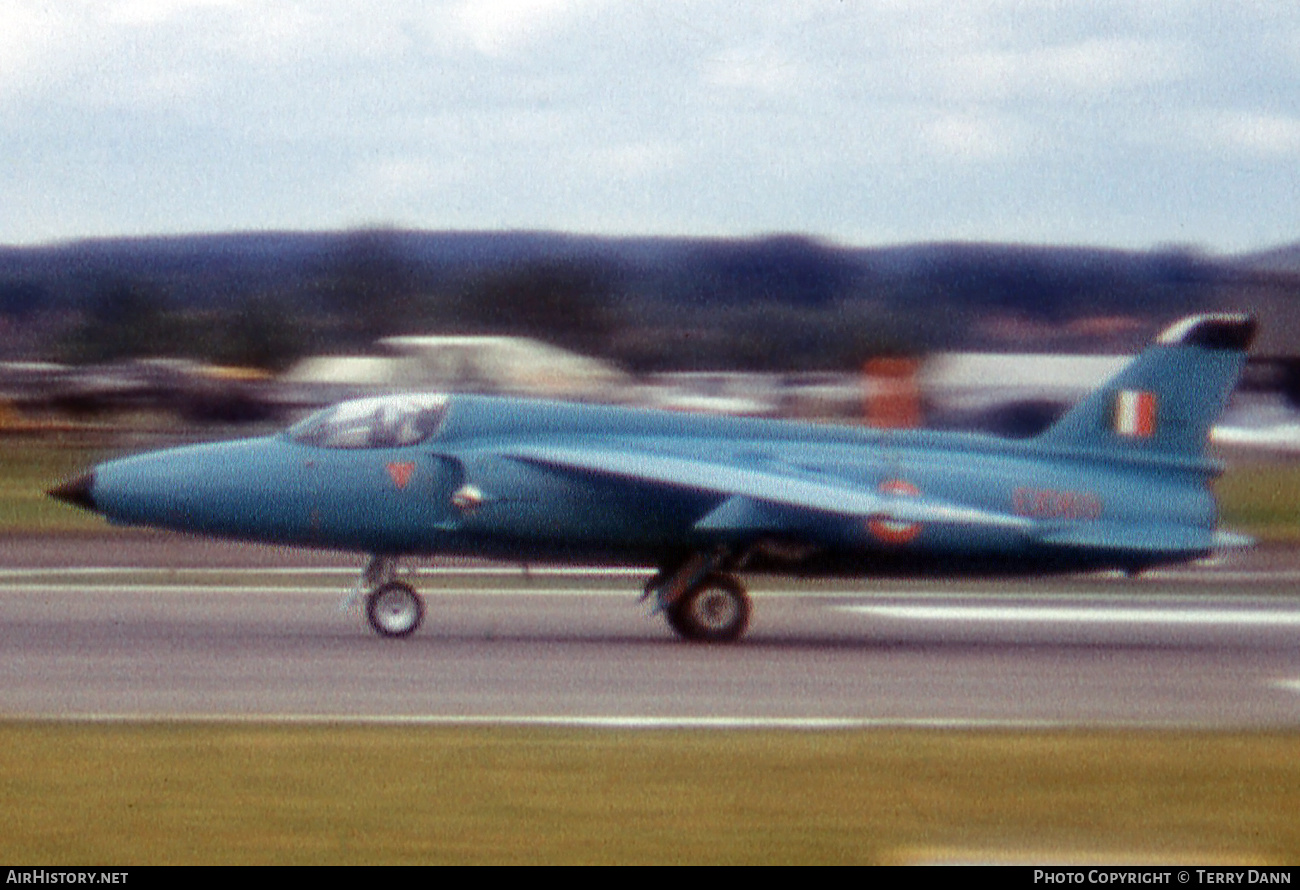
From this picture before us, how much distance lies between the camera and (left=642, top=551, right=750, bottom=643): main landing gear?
18.7 meters

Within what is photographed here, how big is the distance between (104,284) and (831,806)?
46586mm

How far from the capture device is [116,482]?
18.3 m

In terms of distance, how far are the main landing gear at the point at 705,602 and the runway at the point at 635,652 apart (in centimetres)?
20

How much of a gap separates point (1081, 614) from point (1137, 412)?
3.25 m

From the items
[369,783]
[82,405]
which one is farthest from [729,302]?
[369,783]

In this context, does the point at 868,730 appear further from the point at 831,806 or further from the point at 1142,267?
the point at 1142,267

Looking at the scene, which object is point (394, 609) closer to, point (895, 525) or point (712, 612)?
point (712, 612)

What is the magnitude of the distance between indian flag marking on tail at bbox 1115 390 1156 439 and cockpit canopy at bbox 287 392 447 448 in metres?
5.47

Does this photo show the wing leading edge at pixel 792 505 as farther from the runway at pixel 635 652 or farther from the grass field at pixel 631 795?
the grass field at pixel 631 795

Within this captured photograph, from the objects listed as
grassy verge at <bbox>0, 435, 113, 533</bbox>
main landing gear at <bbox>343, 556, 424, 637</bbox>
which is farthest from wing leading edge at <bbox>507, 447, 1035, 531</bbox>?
grassy verge at <bbox>0, 435, 113, 533</bbox>

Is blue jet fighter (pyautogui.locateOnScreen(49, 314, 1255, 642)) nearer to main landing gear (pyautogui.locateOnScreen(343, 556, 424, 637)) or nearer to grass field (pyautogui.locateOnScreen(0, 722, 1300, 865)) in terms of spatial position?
main landing gear (pyautogui.locateOnScreen(343, 556, 424, 637))

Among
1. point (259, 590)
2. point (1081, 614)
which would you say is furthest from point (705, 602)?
point (259, 590)

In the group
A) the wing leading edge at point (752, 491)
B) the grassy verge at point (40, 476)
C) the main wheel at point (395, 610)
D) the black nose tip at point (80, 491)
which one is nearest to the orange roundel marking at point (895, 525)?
the wing leading edge at point (752, 491)

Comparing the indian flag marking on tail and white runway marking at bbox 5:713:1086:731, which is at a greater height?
the indian flag marking on tail
